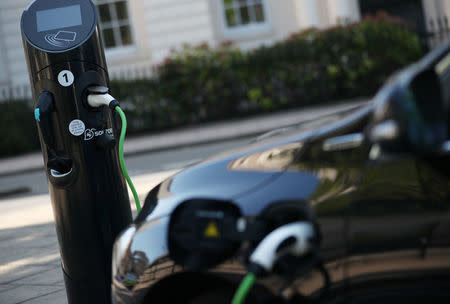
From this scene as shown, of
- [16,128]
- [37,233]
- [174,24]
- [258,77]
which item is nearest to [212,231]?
[37,233]

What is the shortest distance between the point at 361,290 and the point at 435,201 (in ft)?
1.05

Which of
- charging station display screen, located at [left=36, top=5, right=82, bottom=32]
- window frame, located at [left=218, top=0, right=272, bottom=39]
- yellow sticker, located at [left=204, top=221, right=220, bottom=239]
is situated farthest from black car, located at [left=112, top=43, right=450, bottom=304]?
window frame, located at [left=218, top=0, right=272, bottom=39]

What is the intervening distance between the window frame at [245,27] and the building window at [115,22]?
9.56 feet

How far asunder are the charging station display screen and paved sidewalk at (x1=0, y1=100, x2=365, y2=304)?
64.7 inches

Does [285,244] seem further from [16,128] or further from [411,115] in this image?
[16,128]

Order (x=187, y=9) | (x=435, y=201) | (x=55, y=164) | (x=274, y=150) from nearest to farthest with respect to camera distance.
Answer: (x=435, y=201)
(x=274, y=150)
(x=55, y=164)
(x=187, y=9)

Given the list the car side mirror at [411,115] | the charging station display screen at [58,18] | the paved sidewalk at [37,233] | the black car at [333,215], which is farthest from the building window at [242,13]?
the car side mirror at [411,115]

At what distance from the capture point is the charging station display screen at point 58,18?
326 cm

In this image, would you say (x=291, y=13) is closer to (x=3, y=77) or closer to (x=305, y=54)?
(x=305, y=54)

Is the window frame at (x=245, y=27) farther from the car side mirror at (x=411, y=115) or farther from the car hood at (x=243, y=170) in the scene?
the car side mirror at (x=411, y=115)

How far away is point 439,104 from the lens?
1551 mm

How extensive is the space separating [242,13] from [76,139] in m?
17.2

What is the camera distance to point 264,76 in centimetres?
1536

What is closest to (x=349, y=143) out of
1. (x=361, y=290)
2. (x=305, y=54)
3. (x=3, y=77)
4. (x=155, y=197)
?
(x=361, y=290)
